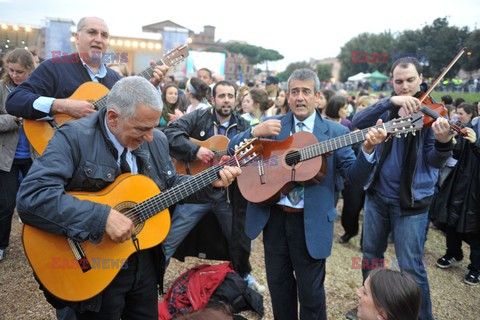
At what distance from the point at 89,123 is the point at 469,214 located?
5078 millimetres

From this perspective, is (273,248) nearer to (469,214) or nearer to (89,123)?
(89,123)

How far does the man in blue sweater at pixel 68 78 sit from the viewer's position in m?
2.90

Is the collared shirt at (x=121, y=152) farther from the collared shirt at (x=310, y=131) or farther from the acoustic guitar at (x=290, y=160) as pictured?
the collared shirt at (x=310, y=131)

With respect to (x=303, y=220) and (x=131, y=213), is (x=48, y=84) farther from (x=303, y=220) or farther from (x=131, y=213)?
(x=303, y=220)

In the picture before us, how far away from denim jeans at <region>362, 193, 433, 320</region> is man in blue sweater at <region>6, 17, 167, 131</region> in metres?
2.51

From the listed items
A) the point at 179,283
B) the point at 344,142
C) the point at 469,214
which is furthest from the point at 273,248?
the point at 469,214

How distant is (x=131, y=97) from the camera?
2.10 m

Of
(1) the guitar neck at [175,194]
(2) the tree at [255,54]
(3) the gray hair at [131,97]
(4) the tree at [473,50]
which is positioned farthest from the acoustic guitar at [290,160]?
(2) the tree at [255,54]

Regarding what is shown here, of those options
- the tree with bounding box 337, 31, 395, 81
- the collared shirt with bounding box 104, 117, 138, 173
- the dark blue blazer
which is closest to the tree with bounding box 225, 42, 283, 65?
the tree with bounding box 337, 31, 395, 81

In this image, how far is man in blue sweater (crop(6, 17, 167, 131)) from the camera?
2.90 meters

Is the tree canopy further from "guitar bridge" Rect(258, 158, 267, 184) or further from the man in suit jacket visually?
"guitar bridge" Rect(258, 158, 267, 184)

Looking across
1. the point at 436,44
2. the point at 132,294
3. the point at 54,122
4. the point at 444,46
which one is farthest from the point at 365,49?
the point at 132,294

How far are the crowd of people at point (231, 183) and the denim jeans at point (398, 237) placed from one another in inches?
0.4

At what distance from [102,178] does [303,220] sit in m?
1.64
